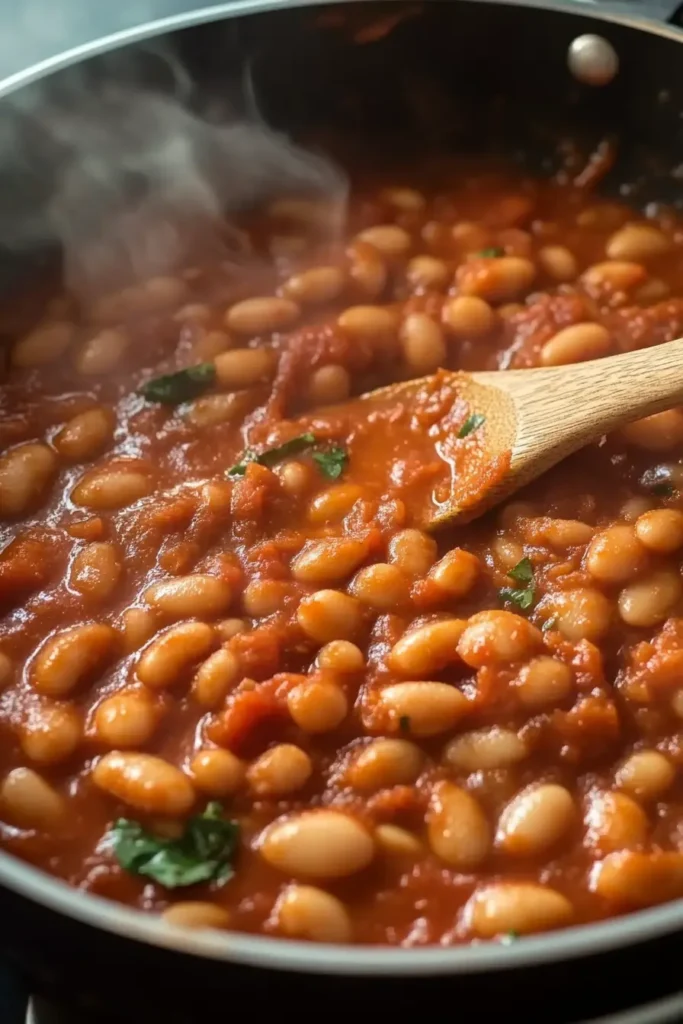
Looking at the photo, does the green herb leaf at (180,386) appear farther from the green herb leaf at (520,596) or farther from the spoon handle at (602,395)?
the green herb leaf at (520,596)

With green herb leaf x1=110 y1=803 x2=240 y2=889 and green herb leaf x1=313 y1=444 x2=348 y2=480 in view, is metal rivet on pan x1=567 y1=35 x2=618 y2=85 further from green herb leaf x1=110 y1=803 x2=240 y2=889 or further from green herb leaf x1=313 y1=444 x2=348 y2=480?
green herb leaf x1=110 y1=803 x2=240 y2=889

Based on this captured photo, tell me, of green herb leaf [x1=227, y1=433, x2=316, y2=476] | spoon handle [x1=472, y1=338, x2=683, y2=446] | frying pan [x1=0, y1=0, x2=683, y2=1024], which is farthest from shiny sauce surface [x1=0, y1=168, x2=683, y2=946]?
frying pan [x1=0, y1=0, x2=683, y2=1024]

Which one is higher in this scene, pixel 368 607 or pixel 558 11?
pixel 558 11

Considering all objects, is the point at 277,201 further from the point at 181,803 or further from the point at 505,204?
the point at 181,803

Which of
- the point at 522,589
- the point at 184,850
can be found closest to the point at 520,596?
the point at 522,589

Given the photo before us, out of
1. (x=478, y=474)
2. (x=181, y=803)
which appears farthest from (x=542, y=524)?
(x=181, y=803)
